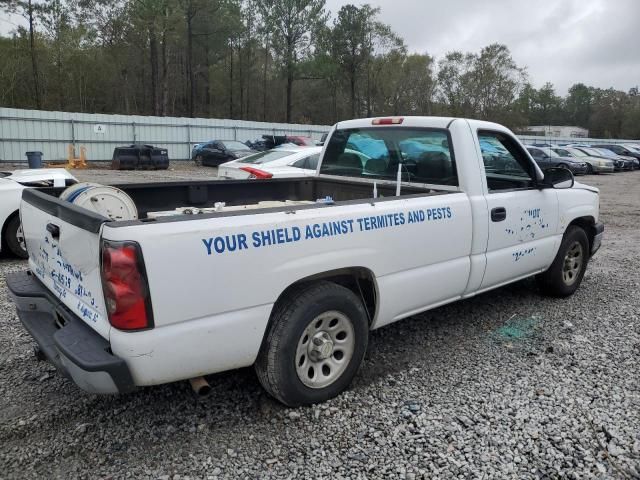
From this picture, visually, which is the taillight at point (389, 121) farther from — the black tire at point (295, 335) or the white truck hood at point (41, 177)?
the white truck hood at point (41, 177)

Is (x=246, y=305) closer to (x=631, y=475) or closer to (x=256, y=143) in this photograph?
(x=631, y=475)

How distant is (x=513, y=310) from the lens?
5.20 metres

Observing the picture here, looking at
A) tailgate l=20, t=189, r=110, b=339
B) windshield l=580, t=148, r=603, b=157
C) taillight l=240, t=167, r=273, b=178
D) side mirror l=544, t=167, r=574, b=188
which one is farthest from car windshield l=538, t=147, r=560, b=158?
tailgate l=20, t=189, r=110, b=339

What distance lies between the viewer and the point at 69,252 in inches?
114

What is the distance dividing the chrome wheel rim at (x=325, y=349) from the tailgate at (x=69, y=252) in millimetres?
1145

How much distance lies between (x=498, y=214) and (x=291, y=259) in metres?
2.05

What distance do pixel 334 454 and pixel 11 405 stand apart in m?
2.06

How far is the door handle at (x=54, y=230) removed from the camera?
117 inches

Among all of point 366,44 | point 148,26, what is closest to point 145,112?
point 148,26

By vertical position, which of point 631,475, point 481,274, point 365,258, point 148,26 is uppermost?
point 148,26

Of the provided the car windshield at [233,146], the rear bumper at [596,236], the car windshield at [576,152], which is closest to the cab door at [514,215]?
the rear bumper at [596,236]

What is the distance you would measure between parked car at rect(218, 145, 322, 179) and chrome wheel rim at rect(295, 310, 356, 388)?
656cm

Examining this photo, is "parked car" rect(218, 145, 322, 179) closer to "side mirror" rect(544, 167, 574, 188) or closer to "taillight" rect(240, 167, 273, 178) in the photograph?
"taillight" rect(240, 167, 273, 178)

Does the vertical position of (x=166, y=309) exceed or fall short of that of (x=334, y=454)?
it exceeds it
